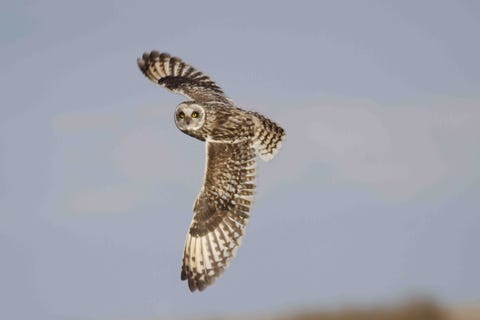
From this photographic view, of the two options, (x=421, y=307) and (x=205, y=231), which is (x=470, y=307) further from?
(x=205, y=231)

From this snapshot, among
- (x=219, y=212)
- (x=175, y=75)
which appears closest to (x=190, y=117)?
(x=219, y=212)

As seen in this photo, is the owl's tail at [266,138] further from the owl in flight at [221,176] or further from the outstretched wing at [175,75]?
the outstretched wing at [175,75]

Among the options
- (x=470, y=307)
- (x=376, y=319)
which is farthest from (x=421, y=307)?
(x=470, y=307)

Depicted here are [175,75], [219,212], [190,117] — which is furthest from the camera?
[175,75]

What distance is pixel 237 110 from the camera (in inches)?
780

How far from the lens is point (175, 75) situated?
22.3 metres

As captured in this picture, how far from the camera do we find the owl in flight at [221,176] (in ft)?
64.3

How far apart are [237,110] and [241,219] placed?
1.69 meters

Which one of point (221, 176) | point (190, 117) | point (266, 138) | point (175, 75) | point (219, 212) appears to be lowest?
point (219, 212)

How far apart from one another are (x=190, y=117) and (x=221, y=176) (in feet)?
3.37

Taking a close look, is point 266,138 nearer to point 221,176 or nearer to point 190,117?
point 221,176

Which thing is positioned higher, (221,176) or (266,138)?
(266,138)

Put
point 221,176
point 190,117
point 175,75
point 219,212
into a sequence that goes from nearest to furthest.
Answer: point 190,117 → point 221,176 → point 219,212 → point 175,75

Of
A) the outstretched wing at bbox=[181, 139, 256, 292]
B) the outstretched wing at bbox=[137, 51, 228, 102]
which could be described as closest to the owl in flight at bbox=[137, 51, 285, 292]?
the outstretched wing at bbox=[181, 139, 256, 292]
